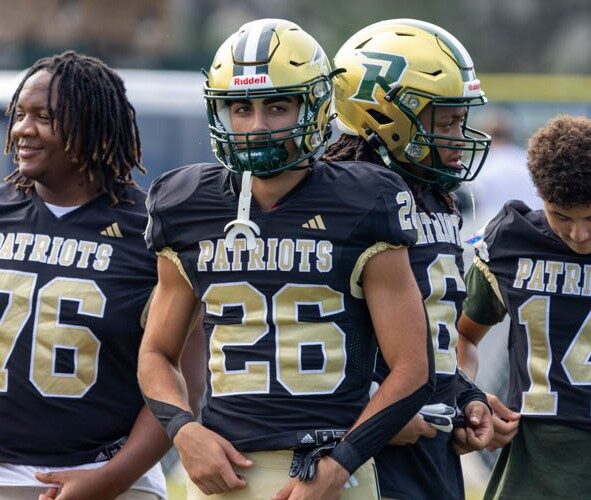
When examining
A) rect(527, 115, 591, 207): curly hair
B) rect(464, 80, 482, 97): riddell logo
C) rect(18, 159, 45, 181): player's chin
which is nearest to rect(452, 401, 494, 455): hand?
rect(527, 115, 591, 207): curly hair

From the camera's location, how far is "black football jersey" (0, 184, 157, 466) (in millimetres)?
4316

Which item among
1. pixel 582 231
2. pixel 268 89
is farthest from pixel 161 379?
pixel 582 231

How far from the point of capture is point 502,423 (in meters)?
4.64

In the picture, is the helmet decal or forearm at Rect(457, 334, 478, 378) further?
forearm at Rect(457, 334, 478, 378)

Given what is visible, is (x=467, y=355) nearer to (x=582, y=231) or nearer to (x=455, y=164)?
(x=582, y=231)

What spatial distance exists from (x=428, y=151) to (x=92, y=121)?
1070 mm

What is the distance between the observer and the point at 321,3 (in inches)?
1007

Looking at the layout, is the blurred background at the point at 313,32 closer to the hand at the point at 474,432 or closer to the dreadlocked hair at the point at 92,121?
the hand at the point at 474,432

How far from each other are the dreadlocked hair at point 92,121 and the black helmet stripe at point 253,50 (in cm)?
76

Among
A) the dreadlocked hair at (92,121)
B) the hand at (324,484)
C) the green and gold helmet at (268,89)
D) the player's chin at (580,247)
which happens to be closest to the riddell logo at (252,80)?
the green and gold helmet at (268,89)

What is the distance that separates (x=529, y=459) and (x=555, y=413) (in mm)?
204

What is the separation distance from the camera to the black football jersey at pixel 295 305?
Answer: 3.75 meters

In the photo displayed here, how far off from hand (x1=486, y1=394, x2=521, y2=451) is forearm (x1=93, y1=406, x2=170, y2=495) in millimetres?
1073

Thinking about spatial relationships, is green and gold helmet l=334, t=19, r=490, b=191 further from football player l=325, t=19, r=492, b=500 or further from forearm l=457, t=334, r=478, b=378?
forearm l=457, t=334, r=478, b=378
